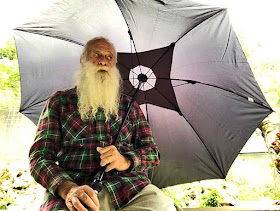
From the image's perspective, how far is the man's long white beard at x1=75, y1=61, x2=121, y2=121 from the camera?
5.68 ft

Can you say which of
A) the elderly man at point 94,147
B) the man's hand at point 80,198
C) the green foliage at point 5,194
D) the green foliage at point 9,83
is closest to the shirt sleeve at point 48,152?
the elderly man at point 94,147

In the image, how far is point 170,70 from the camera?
1867 millimetres

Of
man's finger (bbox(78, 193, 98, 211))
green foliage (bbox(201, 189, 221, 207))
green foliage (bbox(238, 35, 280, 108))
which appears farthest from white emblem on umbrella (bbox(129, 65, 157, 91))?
green foliage (bbox(238, 35, 280, 108))

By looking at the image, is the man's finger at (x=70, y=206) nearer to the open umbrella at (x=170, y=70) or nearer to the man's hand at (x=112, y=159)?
the man's hand at (x=112, y=159)

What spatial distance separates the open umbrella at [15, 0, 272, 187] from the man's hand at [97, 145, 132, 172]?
61 cm

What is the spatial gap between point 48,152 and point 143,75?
75 cm

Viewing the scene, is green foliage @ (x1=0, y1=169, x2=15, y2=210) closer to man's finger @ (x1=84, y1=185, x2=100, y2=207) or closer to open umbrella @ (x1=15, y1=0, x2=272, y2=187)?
open umbrella @ (x1=15, y1=0, x2=272, y2=187)

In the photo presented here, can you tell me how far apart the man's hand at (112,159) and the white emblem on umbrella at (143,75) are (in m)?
0.59

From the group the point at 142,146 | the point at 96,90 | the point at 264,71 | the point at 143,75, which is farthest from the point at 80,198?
the point at 264,71

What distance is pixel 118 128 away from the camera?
5.64ft

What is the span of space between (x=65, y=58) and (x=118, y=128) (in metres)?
0.66

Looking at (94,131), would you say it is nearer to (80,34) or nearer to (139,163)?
(139,163)

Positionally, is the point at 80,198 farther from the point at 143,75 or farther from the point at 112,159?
the point at 143,75

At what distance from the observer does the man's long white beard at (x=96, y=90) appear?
5.68ft
